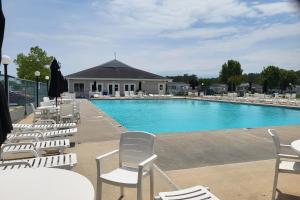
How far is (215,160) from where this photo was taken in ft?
18.0

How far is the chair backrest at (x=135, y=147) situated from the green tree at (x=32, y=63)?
4015cm

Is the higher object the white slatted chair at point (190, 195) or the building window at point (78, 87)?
the building window at point (78, 87)

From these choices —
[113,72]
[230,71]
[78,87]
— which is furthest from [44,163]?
[230,71]

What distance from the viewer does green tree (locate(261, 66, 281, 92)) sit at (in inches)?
2192

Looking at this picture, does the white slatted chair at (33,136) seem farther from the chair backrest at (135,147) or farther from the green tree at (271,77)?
the green tree at (271,77)

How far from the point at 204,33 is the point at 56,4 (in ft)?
56.2

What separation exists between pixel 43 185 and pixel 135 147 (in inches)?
63.0

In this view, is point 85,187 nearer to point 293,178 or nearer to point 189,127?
point 293,178

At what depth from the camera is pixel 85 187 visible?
225 cm

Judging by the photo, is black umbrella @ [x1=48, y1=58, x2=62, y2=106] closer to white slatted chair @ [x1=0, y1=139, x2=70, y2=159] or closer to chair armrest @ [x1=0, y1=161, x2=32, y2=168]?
white slatted chair @ [x1=0, y1=139, x2=70, y2=159]

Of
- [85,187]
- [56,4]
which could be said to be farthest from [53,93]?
[85,187]

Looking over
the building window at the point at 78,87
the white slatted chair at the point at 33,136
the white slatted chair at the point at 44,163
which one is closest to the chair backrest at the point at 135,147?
the white slatted chair at the point at 44,163

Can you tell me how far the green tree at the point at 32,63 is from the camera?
41062 mm

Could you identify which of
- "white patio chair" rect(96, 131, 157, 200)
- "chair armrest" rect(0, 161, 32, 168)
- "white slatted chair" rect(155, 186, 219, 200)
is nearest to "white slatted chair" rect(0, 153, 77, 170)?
"chair armrest" rect(0, 161, 32, 168)
